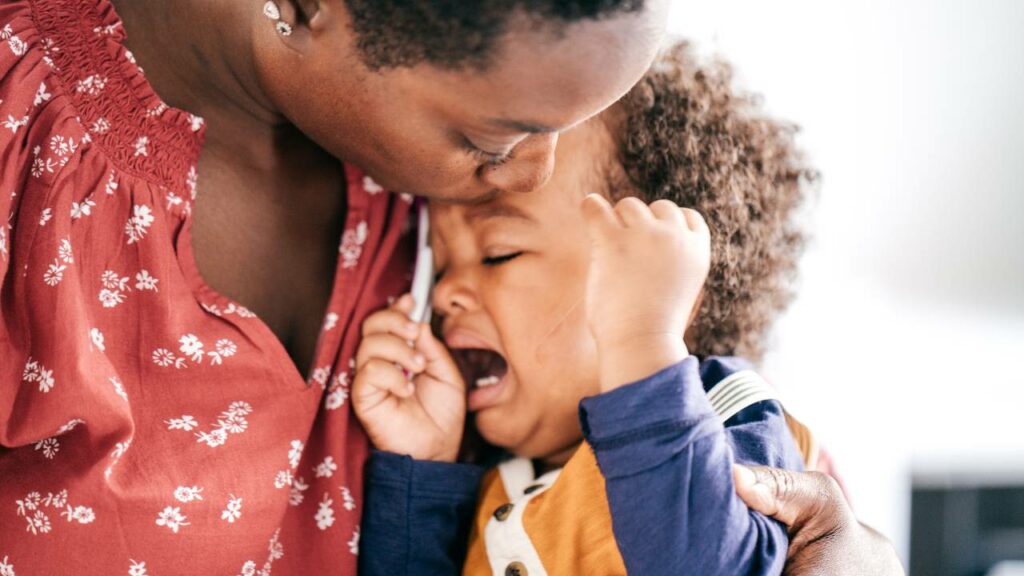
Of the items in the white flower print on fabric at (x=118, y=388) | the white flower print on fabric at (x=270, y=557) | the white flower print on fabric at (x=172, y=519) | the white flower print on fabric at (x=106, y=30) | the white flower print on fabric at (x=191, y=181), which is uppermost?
the white flower print on fabric at (x=106, y=30)

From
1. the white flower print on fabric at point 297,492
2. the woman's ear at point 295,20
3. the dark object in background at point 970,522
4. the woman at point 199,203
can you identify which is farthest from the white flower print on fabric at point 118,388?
the dark object in background at point 970,522

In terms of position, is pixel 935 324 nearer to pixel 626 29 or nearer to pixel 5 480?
pixel 626 29

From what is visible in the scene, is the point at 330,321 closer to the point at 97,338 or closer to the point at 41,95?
the point at 97,338

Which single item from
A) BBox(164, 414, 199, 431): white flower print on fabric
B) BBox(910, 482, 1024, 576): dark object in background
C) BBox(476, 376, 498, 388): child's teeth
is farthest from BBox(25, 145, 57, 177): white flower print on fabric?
BBox(910, 482, 1024, 576): dark object in background

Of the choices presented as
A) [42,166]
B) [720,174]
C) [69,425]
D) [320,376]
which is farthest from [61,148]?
[720,174]

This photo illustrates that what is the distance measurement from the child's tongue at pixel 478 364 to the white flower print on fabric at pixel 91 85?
0.51 metres

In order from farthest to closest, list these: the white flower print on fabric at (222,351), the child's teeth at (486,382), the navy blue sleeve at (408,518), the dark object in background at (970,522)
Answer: the dark object in background at (970,522), the child's teeth at (486,382), the navy blue sleeve at (408,518), the white flower print on fabric at (222,351)

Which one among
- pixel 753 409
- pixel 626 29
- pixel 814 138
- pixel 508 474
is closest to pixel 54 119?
pixel 626 29

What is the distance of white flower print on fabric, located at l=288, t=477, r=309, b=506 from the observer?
1042 millimetres

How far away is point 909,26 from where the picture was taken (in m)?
2.13

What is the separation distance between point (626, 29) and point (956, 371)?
1.54 m

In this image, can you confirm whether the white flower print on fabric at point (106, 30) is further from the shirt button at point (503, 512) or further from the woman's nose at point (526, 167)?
the shirt button at point (503, 512)

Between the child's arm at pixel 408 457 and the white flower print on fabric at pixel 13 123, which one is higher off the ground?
the white flower print on fabric at pixel 13 123

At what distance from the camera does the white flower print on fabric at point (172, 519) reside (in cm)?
89
